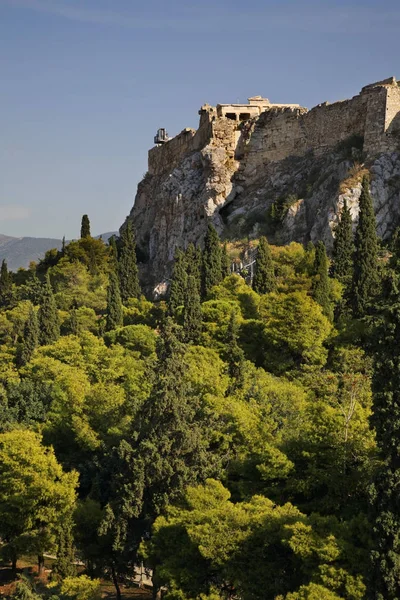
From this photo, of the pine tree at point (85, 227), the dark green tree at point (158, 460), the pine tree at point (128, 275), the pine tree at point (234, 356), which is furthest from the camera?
the pine tree at point (85, 227)

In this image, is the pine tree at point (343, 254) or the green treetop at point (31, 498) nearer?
the green treetop at point (31, 498)

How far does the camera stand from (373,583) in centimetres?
2453

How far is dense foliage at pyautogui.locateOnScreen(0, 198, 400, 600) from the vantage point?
2680 cm

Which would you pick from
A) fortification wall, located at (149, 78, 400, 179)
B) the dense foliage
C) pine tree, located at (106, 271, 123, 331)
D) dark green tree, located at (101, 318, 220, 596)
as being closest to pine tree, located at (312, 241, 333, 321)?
the dense foliage

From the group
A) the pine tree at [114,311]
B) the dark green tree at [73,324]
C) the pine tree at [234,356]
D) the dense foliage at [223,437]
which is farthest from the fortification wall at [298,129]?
the dark green tree at [73,324]

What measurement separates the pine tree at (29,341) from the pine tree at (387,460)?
118ft

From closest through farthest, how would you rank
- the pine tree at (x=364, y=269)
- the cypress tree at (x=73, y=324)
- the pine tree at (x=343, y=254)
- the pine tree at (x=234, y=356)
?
the pine tree at (x=234, y=356)
the pine tree at (x=364, y=269)
the pine tree at (x=343, y=254)
the cypress tree at (x=73, y=324)

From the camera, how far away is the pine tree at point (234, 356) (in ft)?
148

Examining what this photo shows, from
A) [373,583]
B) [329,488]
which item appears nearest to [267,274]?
[329,488]

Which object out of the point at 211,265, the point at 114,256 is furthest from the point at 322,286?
the point at 114,256

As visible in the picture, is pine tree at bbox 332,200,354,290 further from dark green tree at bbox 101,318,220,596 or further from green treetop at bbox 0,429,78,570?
green treetop at bbox 0,429,78,570

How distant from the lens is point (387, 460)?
25703mm

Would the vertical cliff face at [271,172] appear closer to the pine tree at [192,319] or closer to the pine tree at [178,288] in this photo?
the pine tree at [178,288]

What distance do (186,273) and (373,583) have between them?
40.2 meters
